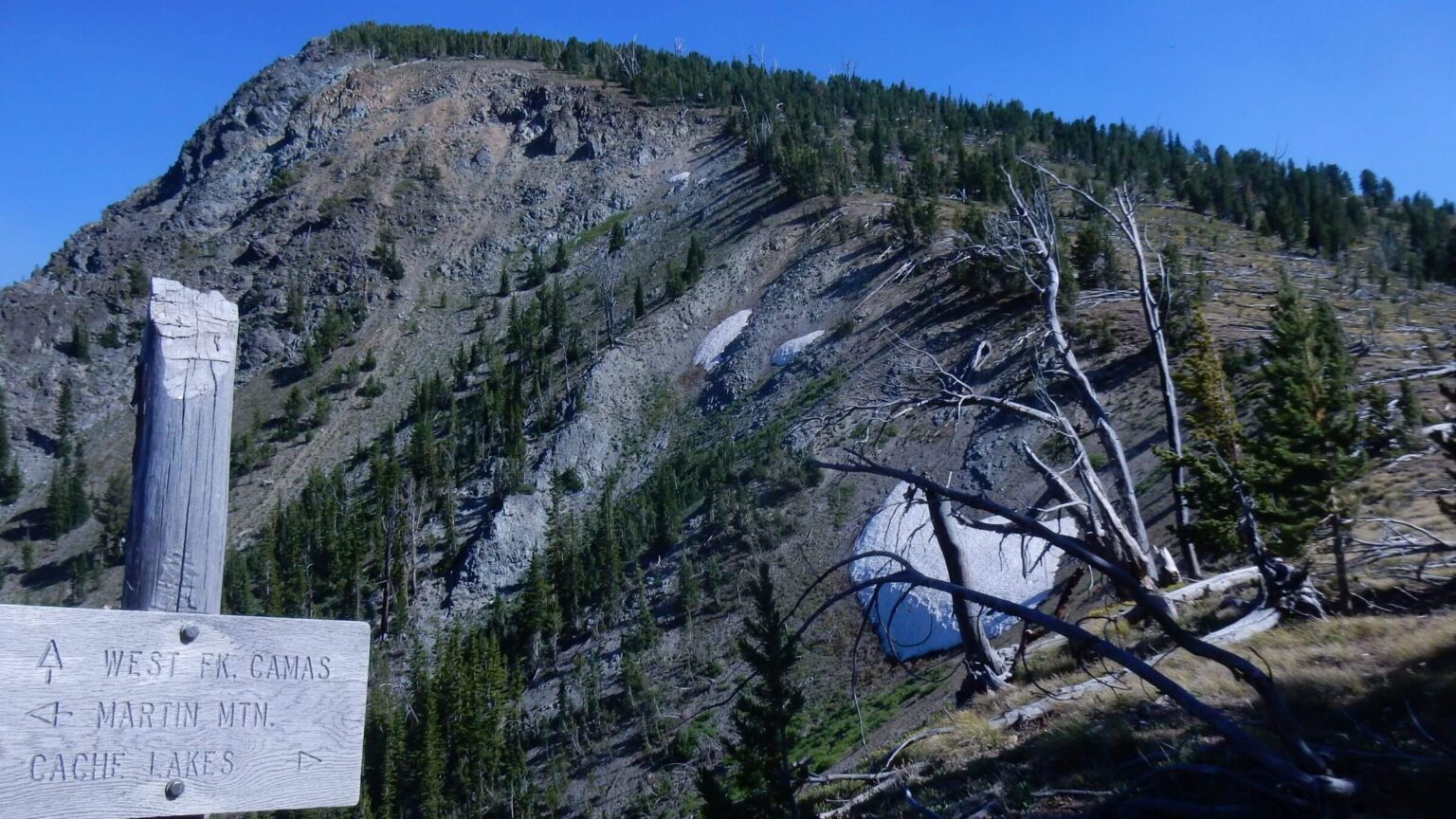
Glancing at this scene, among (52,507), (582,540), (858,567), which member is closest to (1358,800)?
(858,567)

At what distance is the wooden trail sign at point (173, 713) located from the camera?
8.64ft

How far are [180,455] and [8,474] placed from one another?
84.9m

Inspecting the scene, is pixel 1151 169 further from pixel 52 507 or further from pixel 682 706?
pixel 52 507

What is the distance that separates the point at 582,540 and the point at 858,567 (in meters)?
19.0

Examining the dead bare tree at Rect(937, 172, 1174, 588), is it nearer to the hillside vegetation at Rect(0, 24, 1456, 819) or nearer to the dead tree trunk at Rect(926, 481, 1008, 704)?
the hillside vegetation at Rect(0, 24, 1456, 819)

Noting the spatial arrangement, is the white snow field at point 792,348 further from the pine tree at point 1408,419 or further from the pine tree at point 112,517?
the pine tree at point 112,517

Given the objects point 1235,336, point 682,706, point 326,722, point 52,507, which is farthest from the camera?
point 52,507

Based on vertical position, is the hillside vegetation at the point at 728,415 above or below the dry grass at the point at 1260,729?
above

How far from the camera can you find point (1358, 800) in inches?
209

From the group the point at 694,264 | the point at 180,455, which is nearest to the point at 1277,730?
the point at 180,455

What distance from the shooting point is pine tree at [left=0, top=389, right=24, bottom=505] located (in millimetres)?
70375

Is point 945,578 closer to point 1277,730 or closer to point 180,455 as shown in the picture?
point 1277,730

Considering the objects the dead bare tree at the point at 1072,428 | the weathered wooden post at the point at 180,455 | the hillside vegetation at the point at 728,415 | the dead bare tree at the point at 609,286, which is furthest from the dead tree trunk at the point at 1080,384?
the dead bare tree at the point at 609,286

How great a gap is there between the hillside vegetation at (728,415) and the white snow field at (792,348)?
0.33 metres
